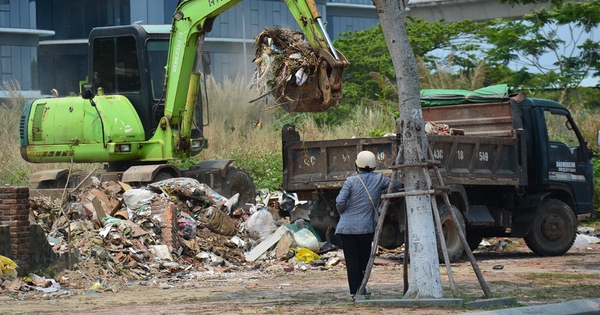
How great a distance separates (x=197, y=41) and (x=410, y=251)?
911cm

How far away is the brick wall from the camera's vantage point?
13297 mm

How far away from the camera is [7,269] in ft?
42.1

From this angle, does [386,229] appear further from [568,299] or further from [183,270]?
[568,299]

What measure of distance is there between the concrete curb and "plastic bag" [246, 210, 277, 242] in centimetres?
738

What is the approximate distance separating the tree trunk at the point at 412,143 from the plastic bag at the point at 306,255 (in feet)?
17.8

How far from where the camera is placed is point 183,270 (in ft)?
49.9

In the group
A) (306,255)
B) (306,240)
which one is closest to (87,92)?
(306,240)

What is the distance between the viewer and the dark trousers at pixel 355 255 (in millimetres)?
11523

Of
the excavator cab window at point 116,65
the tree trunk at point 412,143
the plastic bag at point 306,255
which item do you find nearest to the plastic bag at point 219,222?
the plastic bag at point 306,255

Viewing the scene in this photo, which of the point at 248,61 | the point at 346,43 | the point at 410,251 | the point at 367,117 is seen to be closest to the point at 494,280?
the point at 410,251

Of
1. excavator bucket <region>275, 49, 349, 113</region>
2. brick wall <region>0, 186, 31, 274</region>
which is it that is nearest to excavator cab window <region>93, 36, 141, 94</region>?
excavator bucket <region>275, 49, 349, 113</region>

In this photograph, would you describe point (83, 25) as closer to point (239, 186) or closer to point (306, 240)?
point (239, 186)

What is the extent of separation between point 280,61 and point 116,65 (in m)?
5.43

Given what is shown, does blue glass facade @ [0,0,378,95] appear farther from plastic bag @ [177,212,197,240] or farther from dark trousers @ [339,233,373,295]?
dark trousers @ [339,233,373,295]
